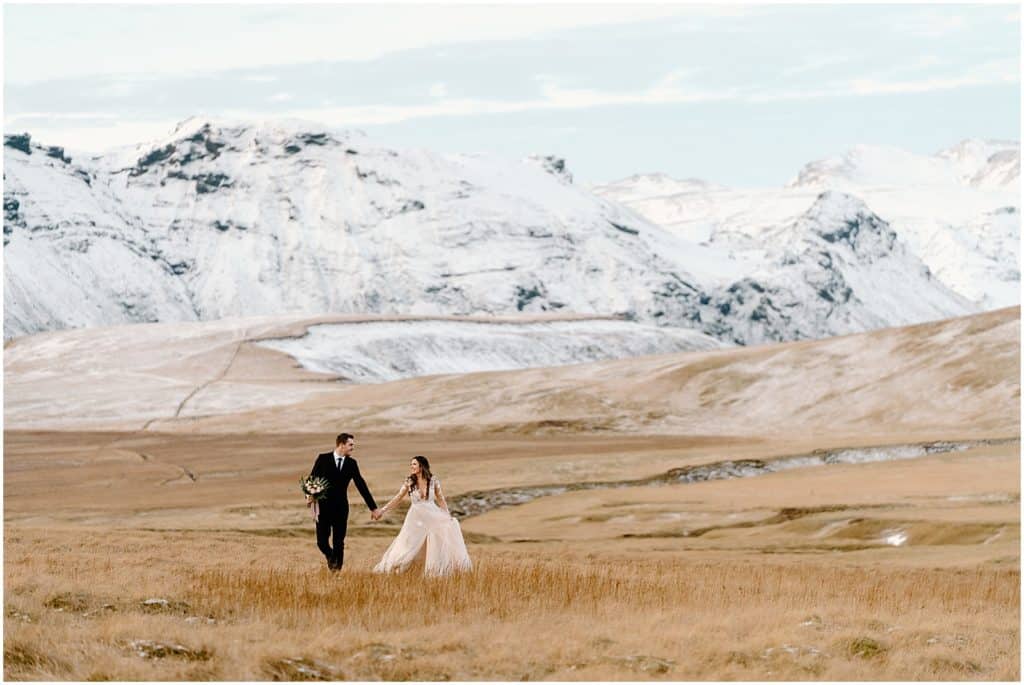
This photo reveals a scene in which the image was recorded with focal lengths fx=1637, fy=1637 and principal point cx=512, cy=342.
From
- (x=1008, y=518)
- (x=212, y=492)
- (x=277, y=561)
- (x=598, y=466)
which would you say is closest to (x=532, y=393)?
(x=598, y=466)

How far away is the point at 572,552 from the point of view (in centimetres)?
4959

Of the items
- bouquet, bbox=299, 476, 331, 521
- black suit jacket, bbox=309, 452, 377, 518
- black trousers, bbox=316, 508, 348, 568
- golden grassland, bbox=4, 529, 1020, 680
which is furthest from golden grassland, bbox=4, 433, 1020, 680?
bouquet, bbox=299, 476, 331, 521

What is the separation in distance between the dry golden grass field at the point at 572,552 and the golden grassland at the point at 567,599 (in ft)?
0.25

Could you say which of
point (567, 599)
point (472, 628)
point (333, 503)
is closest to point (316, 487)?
point (333, 503)

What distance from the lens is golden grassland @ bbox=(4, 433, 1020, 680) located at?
1894 cm

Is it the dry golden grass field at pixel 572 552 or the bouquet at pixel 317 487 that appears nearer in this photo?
the dry golden grass field at pixel 572 552

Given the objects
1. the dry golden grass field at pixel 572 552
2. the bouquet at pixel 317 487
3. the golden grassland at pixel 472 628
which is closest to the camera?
the golden grassland at pixel 472 628

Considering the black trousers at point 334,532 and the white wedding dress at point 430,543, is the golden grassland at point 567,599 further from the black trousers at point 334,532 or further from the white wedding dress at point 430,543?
the white wedding dress at point 430,543

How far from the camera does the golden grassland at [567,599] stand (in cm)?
1894

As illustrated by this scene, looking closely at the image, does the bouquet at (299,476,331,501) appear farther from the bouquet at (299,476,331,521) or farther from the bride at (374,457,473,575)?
the bride at (374,457,473,575)

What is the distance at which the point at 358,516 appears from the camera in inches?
2675

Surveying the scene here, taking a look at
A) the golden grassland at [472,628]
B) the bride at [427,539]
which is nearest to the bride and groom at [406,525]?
the bride at [427,539]

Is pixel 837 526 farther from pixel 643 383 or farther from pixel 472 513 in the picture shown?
pixel 643 383

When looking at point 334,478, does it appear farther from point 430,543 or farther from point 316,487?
point 430,543
